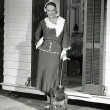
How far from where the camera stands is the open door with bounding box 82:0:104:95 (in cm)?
641

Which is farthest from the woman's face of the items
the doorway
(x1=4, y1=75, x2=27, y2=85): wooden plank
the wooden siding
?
the doorway

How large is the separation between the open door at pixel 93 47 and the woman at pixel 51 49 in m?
0.75

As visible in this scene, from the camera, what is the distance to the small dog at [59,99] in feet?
18.7

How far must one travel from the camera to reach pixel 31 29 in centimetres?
731

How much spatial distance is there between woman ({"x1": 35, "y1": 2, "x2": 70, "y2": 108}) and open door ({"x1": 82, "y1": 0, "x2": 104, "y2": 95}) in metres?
0.75

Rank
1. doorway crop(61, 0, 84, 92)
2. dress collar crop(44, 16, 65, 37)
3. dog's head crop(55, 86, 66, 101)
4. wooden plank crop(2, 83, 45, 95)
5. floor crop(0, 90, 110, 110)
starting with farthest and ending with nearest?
doorway crop(61, 0, 84, 92) < wooden plank crop(2, 83, 45, 95) < floor crop(0, 90, 110, 110) < dress collar crop(44, 16, 65, 37) < dog's head crop(55, 86, 66, 101)

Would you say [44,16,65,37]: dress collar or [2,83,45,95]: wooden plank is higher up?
[44,16,65,37]: dress collar

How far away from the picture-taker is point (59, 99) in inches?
225

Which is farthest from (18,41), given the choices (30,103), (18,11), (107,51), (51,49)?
(107,51)

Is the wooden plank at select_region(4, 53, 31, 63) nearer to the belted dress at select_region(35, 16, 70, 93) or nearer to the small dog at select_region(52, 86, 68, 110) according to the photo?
the belted dress at select_region(35, 16, 70, 93)

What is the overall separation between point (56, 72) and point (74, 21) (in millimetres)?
7179

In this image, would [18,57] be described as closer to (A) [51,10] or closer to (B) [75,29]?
(A) [51,10]

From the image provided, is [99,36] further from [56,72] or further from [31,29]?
[31,29]

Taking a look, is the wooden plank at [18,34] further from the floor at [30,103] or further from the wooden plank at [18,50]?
the floor at [30,103]
